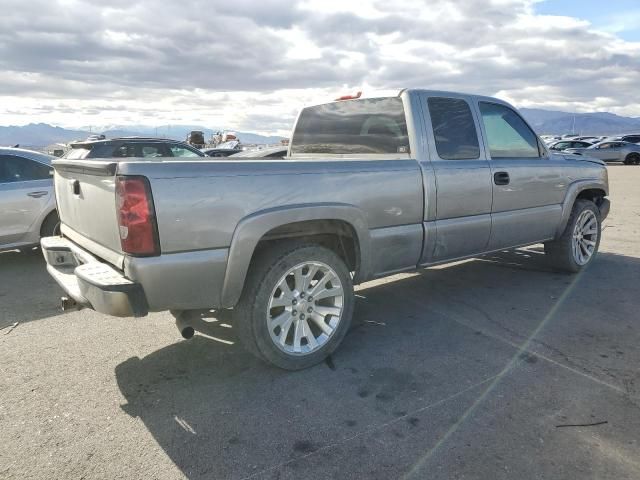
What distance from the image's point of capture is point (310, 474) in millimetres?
2285

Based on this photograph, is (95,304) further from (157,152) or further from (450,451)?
(157,152)

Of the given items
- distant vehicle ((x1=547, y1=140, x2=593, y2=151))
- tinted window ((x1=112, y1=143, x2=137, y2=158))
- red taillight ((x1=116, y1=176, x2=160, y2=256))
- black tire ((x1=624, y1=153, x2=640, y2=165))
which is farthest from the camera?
black tire ((x1=624, y1=153, x2=640, y2=165))

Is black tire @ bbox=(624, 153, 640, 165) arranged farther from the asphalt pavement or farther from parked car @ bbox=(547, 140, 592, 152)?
the asphalt pavement

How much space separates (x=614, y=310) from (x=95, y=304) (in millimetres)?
4245

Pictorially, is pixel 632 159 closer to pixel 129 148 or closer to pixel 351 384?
pixel 129 148

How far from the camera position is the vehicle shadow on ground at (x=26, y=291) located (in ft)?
14.9

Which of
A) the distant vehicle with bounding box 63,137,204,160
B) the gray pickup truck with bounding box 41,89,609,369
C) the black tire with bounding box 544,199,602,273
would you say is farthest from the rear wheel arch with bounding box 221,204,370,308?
the distant vehicle with bounding box 63,137,204,160

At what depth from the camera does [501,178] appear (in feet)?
14.6

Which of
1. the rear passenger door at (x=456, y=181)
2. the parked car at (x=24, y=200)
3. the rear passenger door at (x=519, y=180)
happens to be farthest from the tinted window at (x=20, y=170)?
the rear passenger door at (x=519, y=180)

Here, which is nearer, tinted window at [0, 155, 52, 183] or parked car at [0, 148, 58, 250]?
parked car at [0, 148, 58, 250]

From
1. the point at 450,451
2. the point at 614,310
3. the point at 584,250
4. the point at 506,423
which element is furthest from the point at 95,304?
the point at 584,250

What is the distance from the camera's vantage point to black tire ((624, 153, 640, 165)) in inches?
1072

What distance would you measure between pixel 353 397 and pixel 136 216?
163 cm

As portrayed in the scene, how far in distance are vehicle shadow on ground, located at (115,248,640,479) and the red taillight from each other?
99cm
